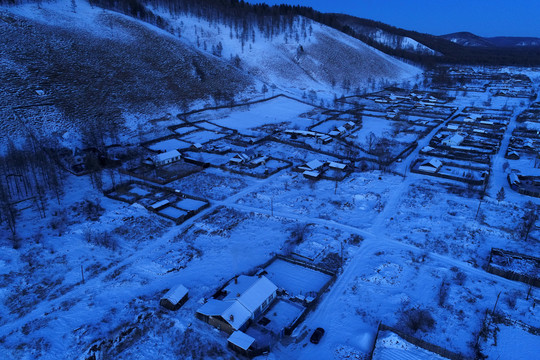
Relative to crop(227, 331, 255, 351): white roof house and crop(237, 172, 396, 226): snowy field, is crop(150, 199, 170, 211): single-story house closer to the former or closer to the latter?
crop(237, 172, 396, 226): snowy field

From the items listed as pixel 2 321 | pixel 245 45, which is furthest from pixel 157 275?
pixel 245 45

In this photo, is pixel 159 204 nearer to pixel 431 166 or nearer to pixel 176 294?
pixel 176 294

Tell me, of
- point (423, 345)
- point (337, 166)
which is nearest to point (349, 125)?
point (337, 166)

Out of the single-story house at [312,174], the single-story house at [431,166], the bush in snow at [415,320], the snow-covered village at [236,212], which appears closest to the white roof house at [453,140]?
the snow-covered village at [236,212]

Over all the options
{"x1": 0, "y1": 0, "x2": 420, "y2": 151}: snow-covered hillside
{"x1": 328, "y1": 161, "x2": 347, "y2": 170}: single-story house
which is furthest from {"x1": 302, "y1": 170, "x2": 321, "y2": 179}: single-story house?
{"x1": 0, "y1": 0, "x2": 420, "y2": 151}: snow-covered hillside

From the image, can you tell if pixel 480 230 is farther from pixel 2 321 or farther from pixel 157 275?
pixel 2 321

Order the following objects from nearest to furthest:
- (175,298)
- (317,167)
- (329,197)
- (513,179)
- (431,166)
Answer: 1. (175,298)
2. (329,197)
3. (513,179)
4. (317,167)
5. (431,166)
